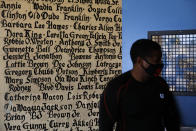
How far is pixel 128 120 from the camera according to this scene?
1.46 m

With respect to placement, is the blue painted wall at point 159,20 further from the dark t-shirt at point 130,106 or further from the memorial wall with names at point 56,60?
the dark t-shirt at point 130,106

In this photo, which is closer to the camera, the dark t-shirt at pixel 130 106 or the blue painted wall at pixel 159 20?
the dark t-shirt at pixel 130 106

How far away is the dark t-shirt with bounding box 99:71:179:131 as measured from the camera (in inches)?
57.2

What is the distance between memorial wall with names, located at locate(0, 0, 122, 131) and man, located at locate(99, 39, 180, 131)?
3.73ft

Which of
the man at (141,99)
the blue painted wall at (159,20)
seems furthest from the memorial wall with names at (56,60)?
the blue painted wall at (159,20)

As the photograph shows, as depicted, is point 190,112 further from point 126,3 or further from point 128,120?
point 128,120

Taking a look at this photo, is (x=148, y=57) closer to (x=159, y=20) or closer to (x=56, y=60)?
(x=56, y=60)

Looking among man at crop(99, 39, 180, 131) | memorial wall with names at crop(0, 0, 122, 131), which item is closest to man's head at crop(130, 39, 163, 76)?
man at crop(99, 39, 180, 131)

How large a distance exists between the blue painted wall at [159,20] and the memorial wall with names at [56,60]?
59.2 inches

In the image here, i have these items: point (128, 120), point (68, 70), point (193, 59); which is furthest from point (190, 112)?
point (128, 120)

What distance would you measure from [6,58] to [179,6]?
266 cm

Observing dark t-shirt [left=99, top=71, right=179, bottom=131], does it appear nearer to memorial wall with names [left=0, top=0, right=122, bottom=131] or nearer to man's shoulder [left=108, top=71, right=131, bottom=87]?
man's shoulder [left=108, top=71, right=131, bottom=87]

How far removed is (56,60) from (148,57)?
1.25m

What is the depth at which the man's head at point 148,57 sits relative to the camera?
153 cm
